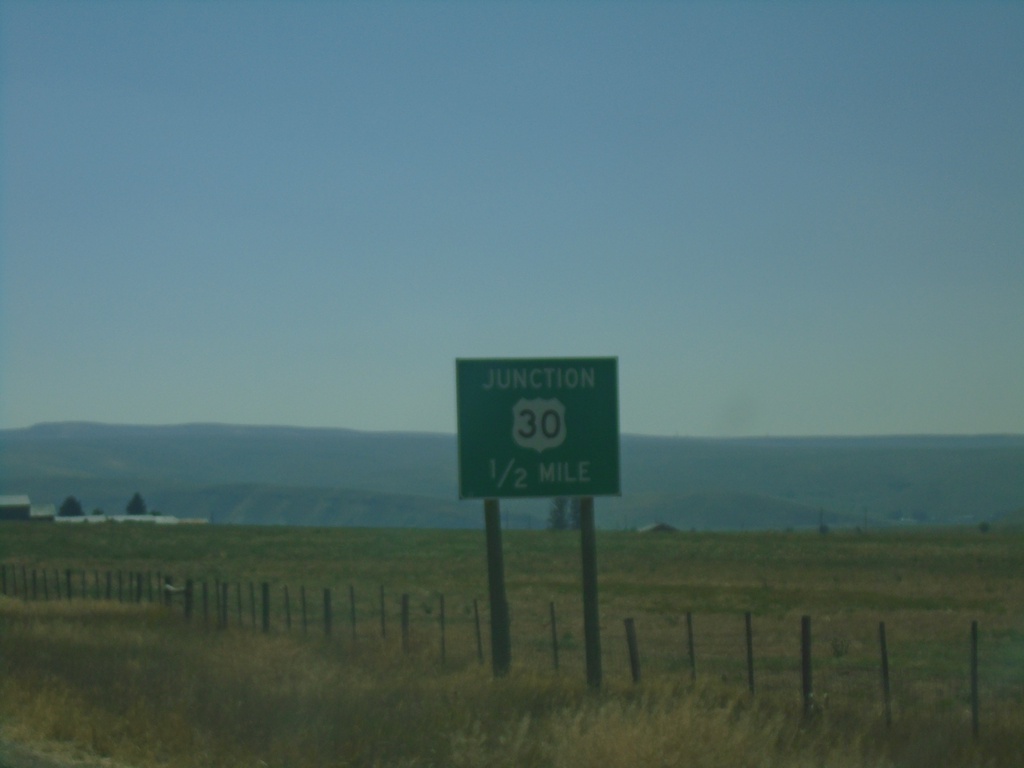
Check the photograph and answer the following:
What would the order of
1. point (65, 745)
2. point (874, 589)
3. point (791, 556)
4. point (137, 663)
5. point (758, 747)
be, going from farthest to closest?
point (791, 556), point (874, 589), point (137, 663), point (65, 745), point (758, 747)

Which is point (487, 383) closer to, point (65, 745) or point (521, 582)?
point (65, 745)

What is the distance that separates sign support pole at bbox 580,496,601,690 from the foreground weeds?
0.25 meters

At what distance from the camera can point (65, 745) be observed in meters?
11.5

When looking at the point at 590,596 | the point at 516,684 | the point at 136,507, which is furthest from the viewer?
the point at 136,507

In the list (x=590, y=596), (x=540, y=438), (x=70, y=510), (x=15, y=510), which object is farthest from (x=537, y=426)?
(x=70, y=510)

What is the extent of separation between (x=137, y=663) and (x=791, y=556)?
64.5 metres

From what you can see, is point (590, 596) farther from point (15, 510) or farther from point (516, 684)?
point (15, 510)

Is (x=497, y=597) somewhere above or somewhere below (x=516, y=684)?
above

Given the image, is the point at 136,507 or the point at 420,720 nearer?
the point at 420,720

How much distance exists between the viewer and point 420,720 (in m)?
10.8

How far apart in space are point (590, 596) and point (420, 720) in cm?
282

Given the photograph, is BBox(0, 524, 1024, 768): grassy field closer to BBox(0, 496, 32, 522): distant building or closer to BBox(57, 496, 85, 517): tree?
BBox(0, 496, 32, 522): distant building

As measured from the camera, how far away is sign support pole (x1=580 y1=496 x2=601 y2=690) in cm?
1301

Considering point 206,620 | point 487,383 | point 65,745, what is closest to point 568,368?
point 487,383
